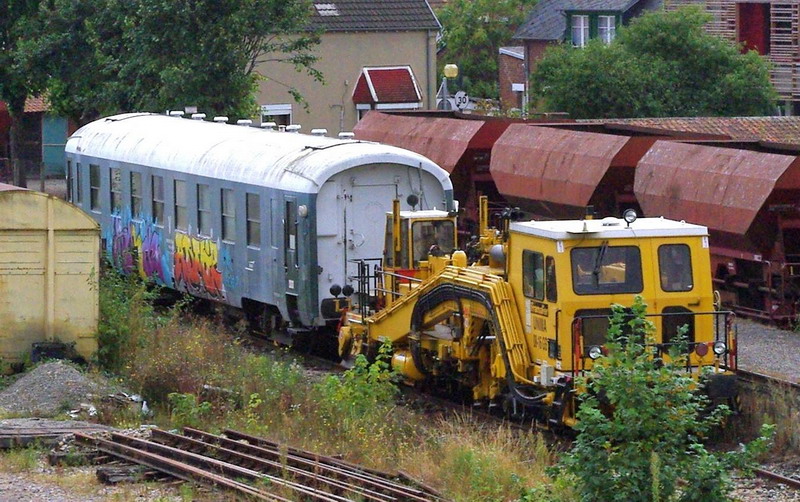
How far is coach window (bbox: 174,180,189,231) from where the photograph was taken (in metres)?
21.3

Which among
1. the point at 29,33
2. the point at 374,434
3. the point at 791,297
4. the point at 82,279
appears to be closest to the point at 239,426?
the point at 374,434

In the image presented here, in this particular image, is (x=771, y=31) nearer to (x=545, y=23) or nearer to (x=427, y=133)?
(x=545, y=23)

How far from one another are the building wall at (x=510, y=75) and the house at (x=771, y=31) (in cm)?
1353

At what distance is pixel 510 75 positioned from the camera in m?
60.0

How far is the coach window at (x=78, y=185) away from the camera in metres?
25.0

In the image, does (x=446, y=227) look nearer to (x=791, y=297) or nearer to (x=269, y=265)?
(x=269, y=265)

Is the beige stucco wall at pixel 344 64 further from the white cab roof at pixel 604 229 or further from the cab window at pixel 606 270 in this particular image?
the cab window at pixel 606 270

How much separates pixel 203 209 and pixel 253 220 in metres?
1.79

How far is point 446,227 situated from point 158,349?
3599mm

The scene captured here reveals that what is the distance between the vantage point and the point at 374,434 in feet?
42.2

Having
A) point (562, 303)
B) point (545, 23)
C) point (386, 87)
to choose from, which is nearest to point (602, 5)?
point (545, 23)

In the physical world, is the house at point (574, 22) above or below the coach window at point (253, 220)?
above

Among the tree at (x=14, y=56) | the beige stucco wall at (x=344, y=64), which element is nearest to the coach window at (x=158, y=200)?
the tree at (x=14, y=56)

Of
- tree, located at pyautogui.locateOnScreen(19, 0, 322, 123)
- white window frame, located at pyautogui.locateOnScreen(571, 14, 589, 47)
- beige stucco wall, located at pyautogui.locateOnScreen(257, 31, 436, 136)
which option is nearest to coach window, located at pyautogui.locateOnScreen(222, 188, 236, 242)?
tree, located at pyautogui.locateOnScreen(19, 0, 322, 123)
